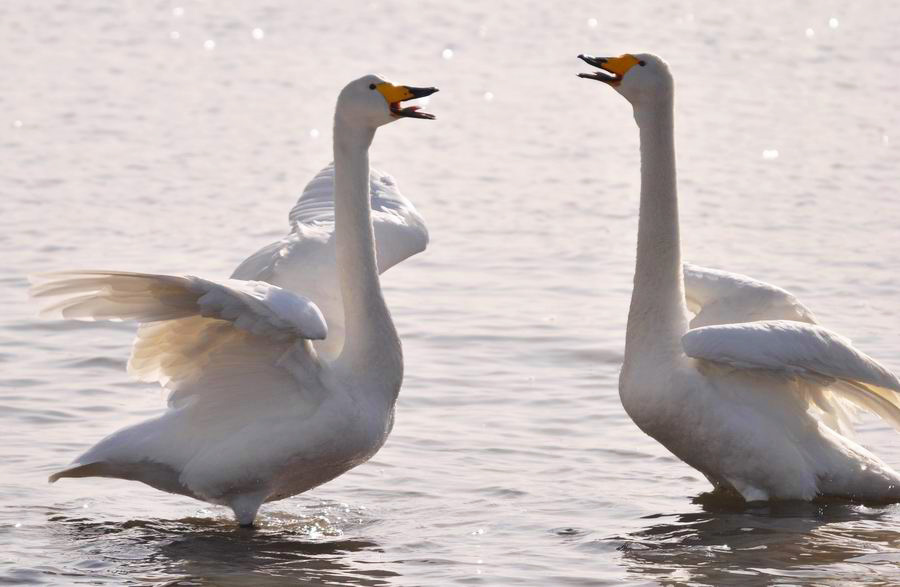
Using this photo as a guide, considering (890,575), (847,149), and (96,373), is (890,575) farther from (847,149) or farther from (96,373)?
(847,149)

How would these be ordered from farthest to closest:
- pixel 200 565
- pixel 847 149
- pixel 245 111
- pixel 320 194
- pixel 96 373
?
pixel 245 111 < pixel 847 149 < pixel 96 373 < pixel 320 194 < pixel 200 565

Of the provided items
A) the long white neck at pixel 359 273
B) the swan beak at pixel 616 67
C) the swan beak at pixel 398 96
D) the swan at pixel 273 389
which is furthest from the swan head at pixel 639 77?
the long white neck at pixel 359 273

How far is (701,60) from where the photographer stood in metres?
27.8

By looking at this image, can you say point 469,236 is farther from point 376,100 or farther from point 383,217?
point 376,100

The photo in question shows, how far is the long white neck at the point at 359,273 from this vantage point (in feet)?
28.3

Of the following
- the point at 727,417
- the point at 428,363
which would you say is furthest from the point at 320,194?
the point at 727,417

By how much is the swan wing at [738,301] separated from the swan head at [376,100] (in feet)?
6.87

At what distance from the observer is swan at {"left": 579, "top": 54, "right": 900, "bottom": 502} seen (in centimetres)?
859

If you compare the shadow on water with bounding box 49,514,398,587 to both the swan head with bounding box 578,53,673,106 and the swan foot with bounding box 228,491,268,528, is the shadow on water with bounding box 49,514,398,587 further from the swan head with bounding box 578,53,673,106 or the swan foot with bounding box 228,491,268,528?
the swan head with bounding box 578,53,673,106

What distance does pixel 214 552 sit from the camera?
8391mm

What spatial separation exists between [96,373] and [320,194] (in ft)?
6.81

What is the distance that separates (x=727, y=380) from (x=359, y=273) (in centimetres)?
198

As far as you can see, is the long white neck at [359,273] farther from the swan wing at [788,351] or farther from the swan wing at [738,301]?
the swan wing at [738,301]

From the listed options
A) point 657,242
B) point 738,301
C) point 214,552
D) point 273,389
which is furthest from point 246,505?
point 738,301
